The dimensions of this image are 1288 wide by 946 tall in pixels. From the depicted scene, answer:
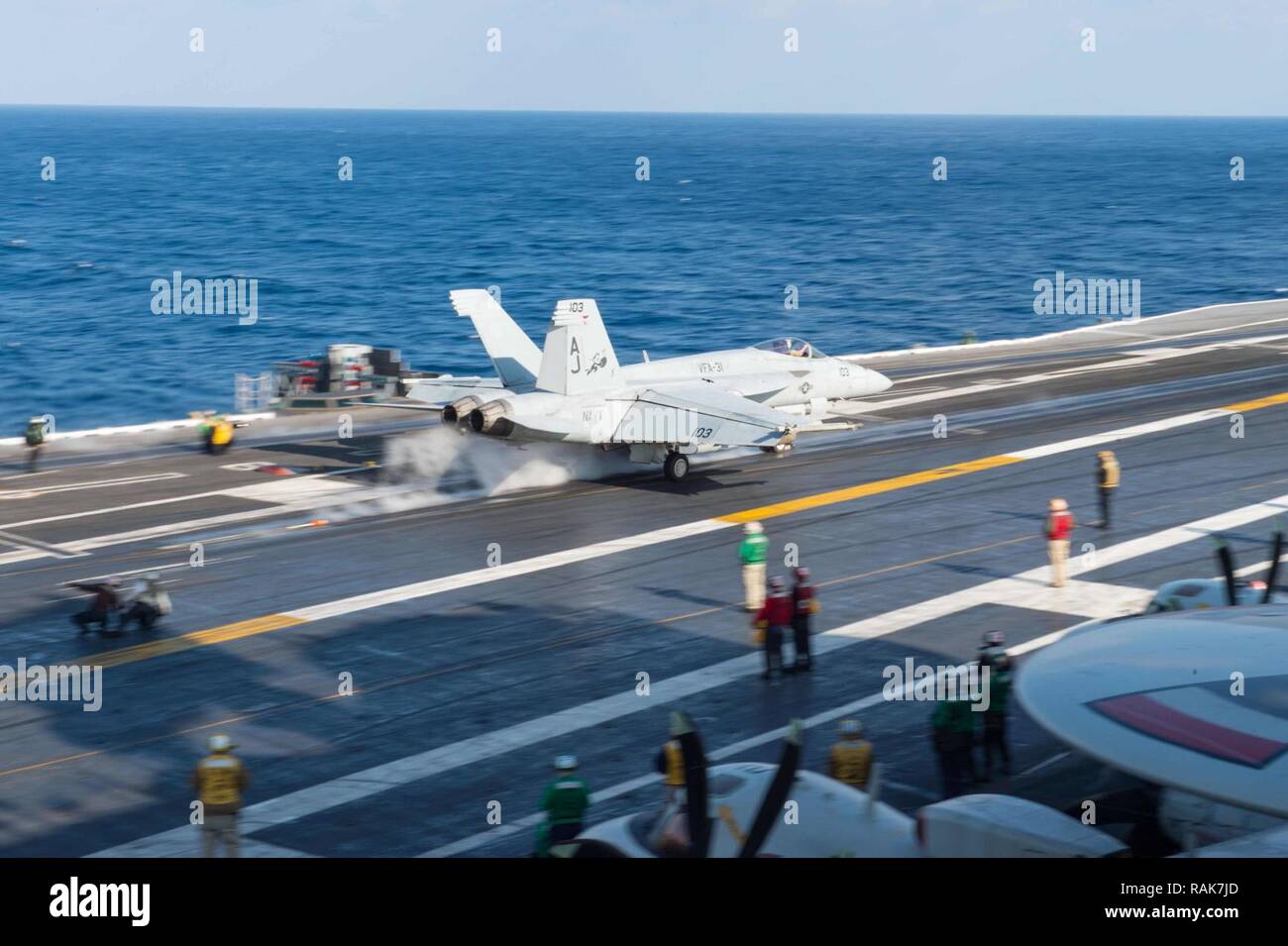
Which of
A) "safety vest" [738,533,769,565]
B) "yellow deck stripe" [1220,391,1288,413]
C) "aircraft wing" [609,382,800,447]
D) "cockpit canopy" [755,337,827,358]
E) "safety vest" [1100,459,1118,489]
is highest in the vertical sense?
"cockpit canopy" [755,337,827,358]

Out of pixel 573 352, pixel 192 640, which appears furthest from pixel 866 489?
pixel 192 640

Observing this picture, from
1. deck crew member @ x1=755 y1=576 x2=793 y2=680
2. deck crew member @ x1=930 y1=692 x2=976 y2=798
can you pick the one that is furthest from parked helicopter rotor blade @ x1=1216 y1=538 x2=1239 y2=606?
deck crew member @ x1=755 y1=576 x2=793 y2=680

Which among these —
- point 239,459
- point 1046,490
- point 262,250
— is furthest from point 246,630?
point 262,250

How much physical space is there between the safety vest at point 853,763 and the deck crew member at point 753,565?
8.67m

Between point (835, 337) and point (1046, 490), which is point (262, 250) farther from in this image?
point (1046, 490)

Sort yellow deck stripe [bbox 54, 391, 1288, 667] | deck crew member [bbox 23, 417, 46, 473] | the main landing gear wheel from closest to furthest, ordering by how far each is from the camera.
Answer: yellow deck stripe [bbox 54, 391, 1288, 667] → the main landing gear wheel → deck crew member [bbox 23, 417, 46, 473]

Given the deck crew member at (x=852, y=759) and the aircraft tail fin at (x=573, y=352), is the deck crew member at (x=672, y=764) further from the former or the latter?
the aircraft tail fin at (x=573, y=352)

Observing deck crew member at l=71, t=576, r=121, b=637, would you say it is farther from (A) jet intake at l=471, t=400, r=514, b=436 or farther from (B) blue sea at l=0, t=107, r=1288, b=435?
(B) blue sea at l=0, t=107, r=1288, b=435

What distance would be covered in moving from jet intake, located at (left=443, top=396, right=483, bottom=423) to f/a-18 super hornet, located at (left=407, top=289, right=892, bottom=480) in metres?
0.02

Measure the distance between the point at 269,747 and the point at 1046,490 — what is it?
22.0 meters

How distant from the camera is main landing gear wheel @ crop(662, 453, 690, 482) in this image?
34.7m

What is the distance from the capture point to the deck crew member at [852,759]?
15.1 metres

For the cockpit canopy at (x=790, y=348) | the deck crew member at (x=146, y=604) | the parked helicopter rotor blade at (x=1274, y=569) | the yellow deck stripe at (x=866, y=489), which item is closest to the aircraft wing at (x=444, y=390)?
the cockpit canopy at (x=790, y=348)

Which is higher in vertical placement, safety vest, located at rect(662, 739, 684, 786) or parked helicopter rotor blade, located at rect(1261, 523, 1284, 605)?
parked helicopter rotor blade, located at rect(1261, 523, 1284, 605)
